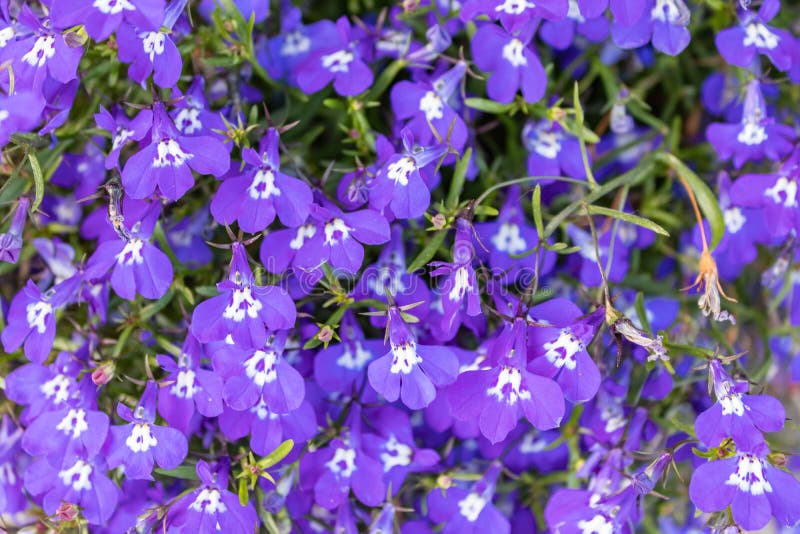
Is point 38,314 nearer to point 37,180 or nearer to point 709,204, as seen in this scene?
point 37,180

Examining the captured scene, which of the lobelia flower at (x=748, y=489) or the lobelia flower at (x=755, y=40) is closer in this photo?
the lobelia flower at (x=748, y=489)

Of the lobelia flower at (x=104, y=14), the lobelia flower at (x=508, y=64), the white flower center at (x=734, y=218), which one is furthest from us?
the white flower center at (x=734, y=218)

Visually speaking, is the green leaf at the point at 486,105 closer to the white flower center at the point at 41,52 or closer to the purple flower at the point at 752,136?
the purple flower at the point at 752,136

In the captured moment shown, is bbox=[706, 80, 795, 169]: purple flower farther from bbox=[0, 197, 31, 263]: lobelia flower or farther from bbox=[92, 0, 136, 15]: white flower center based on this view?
bbox=[0, 197, 31, 263]: lobelia flower

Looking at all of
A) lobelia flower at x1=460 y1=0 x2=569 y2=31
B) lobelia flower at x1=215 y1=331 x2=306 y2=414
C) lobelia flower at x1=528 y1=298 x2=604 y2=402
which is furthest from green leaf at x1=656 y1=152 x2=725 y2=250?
lobelia flower at x1=215 y1=331 x2=306 y2=414

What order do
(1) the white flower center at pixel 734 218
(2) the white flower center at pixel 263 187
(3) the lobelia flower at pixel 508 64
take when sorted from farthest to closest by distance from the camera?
(1) the white flower center at pixel 734 218, (3) the lobelia flower at pixel 508 64, (2) the white flower center at pixel 263 187

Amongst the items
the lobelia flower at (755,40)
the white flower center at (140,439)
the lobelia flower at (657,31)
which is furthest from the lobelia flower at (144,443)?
the lobelia flower at (755,40)

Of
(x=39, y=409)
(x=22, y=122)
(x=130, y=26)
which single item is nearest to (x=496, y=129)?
(x=130, y=26)
